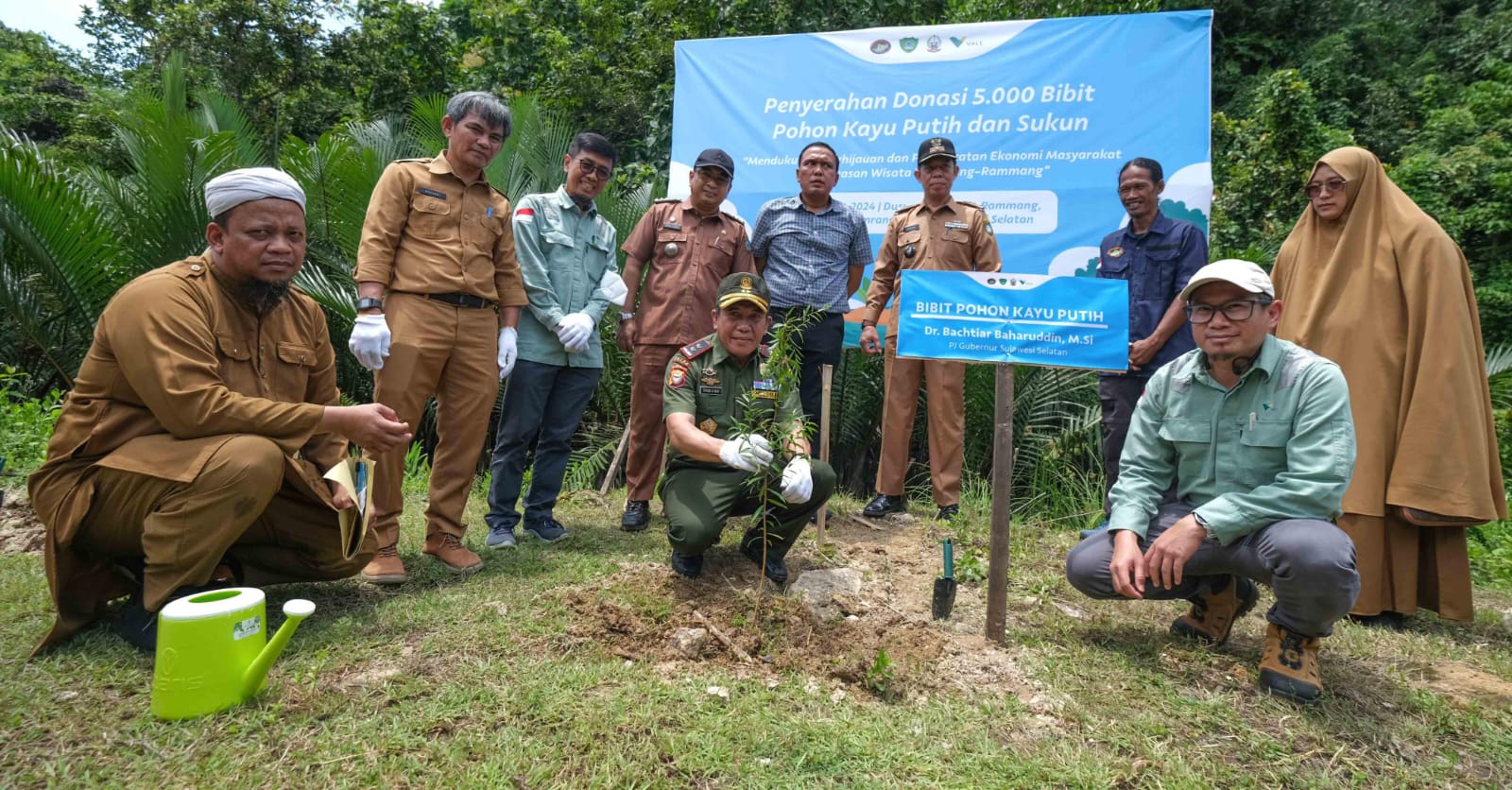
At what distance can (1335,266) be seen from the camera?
334cm

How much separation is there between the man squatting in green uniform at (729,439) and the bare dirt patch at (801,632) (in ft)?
0.64

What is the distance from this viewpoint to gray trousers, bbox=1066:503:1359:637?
2.24 metres

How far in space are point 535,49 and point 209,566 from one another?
1119cm

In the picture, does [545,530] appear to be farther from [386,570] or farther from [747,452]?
[747,452]

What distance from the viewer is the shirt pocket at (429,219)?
332 cm

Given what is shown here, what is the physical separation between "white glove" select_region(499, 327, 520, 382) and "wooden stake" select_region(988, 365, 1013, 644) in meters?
2.16

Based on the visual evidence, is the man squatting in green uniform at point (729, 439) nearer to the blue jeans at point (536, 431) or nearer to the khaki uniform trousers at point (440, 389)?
the blue jeans at point (536, 431)

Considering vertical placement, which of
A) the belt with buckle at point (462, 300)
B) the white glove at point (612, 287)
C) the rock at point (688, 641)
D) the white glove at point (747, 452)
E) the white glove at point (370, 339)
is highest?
the white glove at point (612, 287)

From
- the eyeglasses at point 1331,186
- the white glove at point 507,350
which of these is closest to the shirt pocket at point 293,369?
the white glove at point 507,350

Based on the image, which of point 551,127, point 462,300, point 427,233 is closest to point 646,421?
point 462,300

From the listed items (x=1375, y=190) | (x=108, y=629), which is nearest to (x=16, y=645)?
(x=108, y=629)

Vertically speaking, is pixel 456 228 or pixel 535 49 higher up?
pixel 535 49

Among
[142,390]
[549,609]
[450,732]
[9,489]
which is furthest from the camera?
[9,489]

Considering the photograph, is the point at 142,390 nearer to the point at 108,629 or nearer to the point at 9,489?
the point at 108,629
